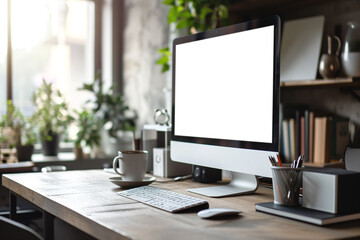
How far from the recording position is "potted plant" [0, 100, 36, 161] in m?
3.29

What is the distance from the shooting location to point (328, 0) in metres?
2.80

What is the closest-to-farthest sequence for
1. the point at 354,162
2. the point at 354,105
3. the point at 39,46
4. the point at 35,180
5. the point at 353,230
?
A: the point at 353,230, the point at 354,162, the point at 35,180, the point at 354,105, the point at 39,46

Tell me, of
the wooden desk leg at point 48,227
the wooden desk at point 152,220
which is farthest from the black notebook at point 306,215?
the wooden desk leg at point 48,227

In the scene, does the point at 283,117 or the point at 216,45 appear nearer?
the point at 216,45

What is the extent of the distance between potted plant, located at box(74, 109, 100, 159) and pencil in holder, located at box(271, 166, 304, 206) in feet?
8.85

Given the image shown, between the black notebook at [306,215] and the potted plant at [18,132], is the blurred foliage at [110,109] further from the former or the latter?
the black notebook at [306,215]

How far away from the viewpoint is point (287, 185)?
3.69 ft

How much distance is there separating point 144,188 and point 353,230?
68 centimetres

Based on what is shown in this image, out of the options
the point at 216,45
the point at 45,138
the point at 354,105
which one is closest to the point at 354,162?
the point at 216,45

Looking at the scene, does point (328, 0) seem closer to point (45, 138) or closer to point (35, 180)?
point (35, 180)

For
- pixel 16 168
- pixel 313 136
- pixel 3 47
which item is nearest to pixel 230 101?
pixel 16 168

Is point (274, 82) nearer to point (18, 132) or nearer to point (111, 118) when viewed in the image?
point (18, 132)

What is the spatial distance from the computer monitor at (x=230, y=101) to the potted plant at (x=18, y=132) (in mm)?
1903

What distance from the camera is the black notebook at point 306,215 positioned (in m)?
0.98
